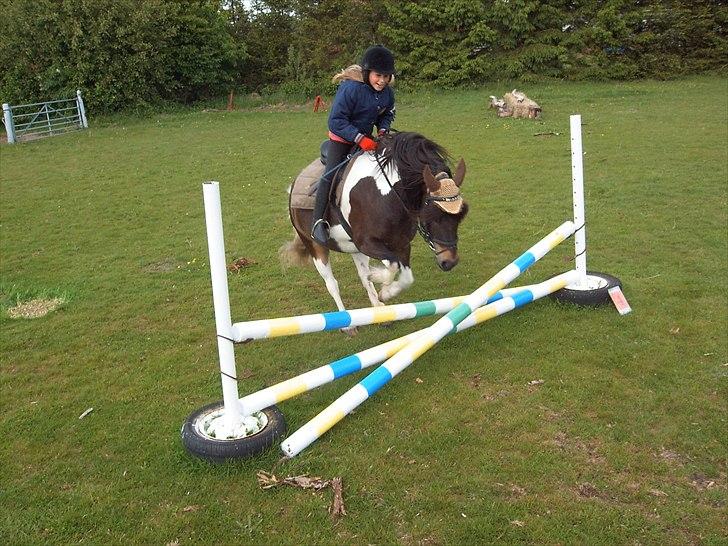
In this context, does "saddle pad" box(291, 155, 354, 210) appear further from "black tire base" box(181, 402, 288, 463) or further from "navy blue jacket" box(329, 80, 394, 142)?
"black tire base" box(181, 402, 288, 463)

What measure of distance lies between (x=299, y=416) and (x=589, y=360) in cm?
234

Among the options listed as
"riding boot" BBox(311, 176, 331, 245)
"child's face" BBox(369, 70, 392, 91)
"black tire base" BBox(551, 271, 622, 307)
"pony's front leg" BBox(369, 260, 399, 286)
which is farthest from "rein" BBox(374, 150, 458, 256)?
"black tire base" BBox(551, 271, 622, 307)

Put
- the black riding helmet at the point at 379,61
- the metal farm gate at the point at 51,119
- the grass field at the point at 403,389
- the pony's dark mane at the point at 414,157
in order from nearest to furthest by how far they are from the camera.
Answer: the grass field at the point at 403,389
the pony's dark mane at the point at 414,157
the black riding helmet at the point at 379,61
the metal farm gate at the point at 51,119

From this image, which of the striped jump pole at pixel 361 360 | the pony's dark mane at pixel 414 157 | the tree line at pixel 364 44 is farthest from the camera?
the tree line at pixel 364 44

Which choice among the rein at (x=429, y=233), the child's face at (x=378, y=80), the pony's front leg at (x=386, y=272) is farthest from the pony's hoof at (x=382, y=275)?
the child's face at (x=378, y=80)

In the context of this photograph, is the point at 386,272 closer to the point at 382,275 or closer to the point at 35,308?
the point at 382,275

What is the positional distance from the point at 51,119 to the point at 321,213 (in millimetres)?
20182

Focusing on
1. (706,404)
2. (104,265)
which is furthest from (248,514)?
(104,265)

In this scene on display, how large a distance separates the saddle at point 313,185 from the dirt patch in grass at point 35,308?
10.00ft

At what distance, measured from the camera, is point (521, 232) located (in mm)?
8148

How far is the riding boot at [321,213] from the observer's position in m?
4.94

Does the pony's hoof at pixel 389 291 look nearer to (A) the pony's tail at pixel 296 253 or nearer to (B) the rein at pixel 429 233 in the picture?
(B) the rein at pixel 429 233

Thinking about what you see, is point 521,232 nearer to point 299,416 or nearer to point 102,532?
point 299,416

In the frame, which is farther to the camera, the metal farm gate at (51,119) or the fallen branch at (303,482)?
the metal farm gate at (51,119)
